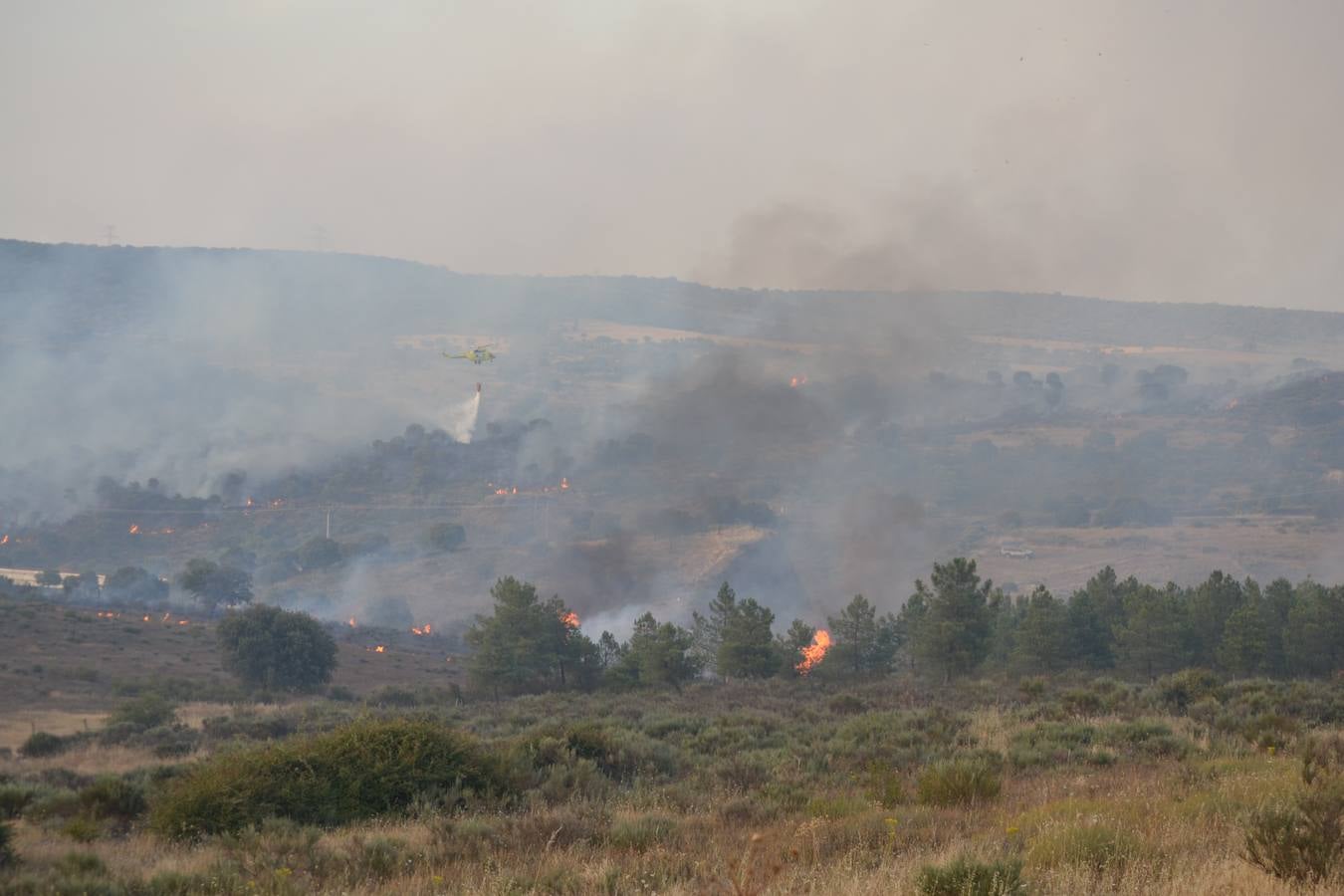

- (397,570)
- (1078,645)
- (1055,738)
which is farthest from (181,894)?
(397,570)

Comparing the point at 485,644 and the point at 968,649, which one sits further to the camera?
the point at 485,644

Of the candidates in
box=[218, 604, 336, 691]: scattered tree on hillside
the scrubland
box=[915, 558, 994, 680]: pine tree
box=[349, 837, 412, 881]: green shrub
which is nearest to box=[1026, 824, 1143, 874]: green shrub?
the scrubland

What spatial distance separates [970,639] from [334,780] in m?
37.7

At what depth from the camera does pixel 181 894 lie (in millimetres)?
9742

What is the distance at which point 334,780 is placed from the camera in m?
15.4

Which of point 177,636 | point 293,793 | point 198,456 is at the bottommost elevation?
point 177,636

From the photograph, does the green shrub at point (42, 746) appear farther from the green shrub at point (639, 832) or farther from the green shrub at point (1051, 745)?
the green shrub at point (1051, 745)

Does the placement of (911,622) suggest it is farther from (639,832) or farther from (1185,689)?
(639,832)

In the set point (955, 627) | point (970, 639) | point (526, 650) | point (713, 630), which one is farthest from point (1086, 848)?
point (713, 630)

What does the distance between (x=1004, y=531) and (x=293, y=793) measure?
456ft

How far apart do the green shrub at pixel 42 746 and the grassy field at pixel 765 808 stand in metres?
4.42

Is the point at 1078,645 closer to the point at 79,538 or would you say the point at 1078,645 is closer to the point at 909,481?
the point at 909,481

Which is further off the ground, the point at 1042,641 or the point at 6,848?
the point at 6,848

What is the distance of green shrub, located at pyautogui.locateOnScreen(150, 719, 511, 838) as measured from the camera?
14.2 metres
